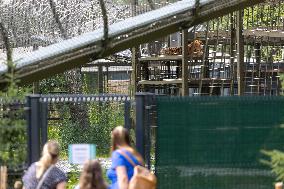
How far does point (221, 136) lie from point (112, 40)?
125 inches

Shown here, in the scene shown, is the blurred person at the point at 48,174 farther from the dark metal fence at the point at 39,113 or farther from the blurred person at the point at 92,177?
the dark metal fence at the point at 39,113

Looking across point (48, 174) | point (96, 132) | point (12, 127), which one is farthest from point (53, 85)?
point (48, 174)

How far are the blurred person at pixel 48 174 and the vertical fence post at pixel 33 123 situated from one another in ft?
7.45

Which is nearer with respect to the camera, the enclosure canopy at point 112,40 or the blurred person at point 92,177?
the blurred person at point 92,177

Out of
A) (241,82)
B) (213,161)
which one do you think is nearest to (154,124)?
(213,161)

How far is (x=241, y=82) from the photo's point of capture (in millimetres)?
20828

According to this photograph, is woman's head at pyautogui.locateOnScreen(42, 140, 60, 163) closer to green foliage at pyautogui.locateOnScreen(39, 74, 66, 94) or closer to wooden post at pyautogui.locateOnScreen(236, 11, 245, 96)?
wooden post at pyautogui.locateOnScreen(236, 11, 245, 96)

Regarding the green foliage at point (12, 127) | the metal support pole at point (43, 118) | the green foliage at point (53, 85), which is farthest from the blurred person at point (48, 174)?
the green foliage at point (53, 85)

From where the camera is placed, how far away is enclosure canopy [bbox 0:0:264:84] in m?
13.8

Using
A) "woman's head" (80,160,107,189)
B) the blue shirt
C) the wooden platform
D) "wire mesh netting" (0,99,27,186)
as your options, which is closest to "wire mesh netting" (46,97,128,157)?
the wooden platform

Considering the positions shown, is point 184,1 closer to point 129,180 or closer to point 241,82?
point 241,82

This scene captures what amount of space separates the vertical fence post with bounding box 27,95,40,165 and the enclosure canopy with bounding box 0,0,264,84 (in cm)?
69

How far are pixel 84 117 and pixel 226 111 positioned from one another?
571 inches

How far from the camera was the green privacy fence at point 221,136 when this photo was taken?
12156mm
